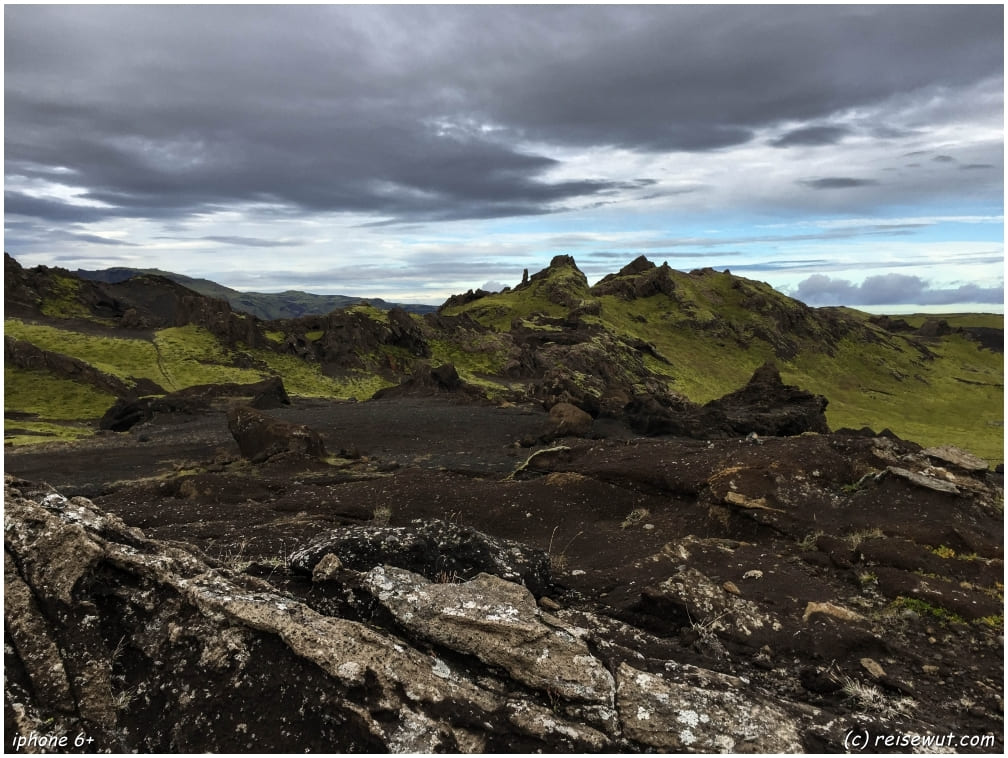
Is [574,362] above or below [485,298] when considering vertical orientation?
below

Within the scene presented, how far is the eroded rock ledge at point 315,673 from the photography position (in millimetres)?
5715

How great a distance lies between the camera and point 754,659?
8250 mm

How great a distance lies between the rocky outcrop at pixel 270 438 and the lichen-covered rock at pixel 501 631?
953 inches

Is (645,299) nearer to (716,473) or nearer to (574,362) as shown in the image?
(574,362)

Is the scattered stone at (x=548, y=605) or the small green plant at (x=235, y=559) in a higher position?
the small green plant at (x=235, y=559)

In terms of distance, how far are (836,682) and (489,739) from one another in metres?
4.86

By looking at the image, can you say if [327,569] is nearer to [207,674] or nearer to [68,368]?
[207,674]

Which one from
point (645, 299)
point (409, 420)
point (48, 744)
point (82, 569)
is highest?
point (645, 299)

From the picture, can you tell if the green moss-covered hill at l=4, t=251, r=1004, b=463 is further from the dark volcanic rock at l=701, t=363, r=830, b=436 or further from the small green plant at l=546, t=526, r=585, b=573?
the small green plant at l=546, t=526, r=585, b=573

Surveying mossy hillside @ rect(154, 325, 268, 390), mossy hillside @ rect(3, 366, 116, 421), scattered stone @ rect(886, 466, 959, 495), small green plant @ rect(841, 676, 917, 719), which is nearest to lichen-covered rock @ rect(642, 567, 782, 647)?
small green plant @ rect(841, 676, 917, 719)

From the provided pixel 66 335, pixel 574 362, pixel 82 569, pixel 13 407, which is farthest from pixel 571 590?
pixel 66 335

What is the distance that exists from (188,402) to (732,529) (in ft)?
160

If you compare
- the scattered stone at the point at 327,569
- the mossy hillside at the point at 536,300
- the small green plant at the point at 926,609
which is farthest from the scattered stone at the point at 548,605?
the mossy hillside at the point at 536,300

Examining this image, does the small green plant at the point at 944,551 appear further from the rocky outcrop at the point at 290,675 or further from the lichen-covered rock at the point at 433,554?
the lichen-covered rock at the point at 433,554
